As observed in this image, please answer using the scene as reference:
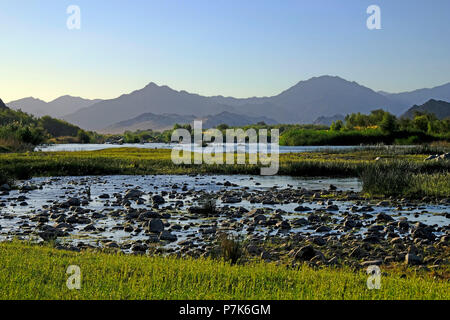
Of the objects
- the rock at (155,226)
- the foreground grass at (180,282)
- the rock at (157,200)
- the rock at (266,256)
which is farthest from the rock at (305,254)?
the rock at (157,200)

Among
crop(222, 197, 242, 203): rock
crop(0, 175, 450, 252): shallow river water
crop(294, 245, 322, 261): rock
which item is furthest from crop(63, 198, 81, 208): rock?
crop(294, 245, 322, 261): rock

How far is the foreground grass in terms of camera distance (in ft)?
24.6

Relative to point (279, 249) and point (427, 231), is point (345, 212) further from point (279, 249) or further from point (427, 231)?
point (279, 249)

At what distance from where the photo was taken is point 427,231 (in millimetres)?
14531

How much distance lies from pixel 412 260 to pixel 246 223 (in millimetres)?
6583

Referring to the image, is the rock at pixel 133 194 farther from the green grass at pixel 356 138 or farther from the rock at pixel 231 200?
the green grass at pixel 356 138

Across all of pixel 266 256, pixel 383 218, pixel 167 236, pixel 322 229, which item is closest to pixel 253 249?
pixel 266 256

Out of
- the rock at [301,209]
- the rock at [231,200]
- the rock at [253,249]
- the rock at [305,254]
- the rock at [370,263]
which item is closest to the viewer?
the rock at [370,263]

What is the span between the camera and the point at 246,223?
55.0 feet

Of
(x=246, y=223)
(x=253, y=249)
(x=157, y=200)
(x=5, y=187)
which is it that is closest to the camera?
(x=253, y=249)

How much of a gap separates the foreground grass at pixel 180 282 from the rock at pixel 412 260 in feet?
4.34

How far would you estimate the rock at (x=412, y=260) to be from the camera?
11.5 metres

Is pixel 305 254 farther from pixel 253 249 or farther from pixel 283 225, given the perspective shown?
pixel 283 225
